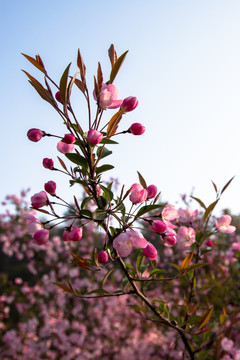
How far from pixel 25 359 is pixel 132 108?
5084mm

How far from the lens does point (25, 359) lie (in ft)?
15.3

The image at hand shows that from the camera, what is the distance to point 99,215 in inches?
36.9

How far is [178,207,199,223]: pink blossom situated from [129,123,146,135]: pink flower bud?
0.67m

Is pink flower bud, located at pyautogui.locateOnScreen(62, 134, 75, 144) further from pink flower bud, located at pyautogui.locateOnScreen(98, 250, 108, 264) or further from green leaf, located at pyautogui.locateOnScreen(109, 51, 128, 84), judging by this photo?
pink flower bud, located at pyautogui.locateOnScreen(98, 250, 108, 264)

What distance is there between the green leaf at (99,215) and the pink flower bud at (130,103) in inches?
14.0

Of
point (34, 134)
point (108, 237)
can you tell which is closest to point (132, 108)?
point (34, 134)

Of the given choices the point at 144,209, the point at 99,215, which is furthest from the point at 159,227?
the point at 99,215

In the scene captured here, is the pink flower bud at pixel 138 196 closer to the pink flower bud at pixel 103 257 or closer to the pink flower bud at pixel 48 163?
the pink flower bud at pixel 103 257

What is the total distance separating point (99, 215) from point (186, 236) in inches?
25.0

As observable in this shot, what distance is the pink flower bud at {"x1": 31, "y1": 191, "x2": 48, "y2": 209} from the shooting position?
1014 millimetres

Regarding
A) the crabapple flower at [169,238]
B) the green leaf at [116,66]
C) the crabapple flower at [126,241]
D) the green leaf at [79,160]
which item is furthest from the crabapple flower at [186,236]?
the green leaf at [116,66]

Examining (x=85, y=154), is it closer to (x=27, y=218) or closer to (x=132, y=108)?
(x=132, y=108)

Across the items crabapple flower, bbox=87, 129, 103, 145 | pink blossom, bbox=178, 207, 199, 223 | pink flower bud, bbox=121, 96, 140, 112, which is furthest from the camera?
pink blossom, bbox=178, 207, 199, 223

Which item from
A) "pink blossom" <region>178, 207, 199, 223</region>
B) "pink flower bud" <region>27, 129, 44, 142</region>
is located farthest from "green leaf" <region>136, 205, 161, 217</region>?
"pink blossom" <region>178, 207, 199, 223</region>
